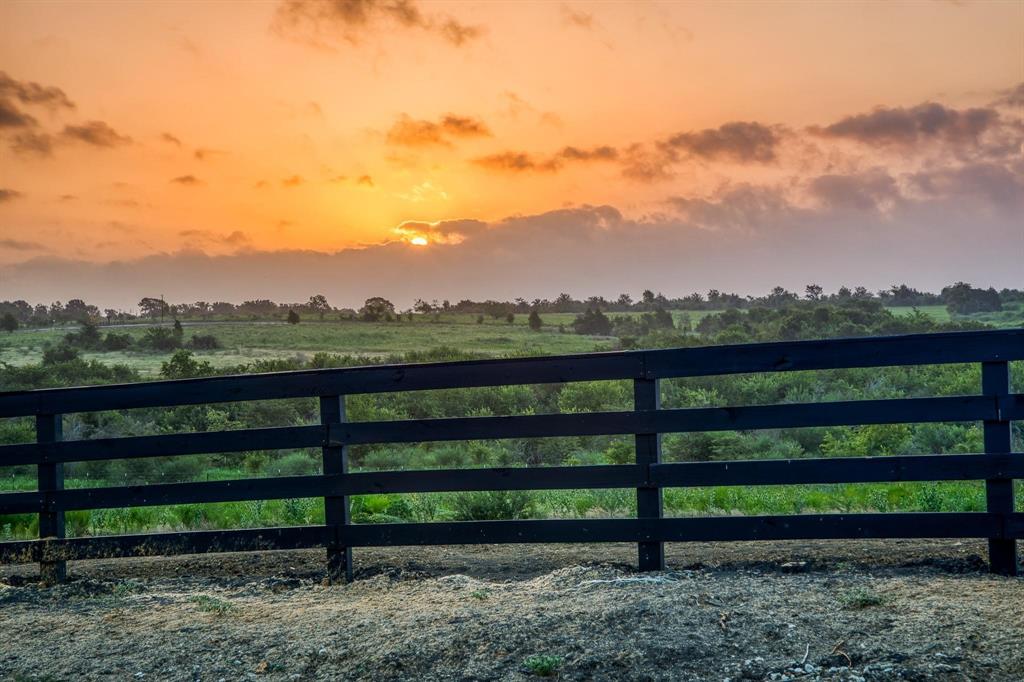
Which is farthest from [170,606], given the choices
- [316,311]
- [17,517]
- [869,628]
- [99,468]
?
[316,311]

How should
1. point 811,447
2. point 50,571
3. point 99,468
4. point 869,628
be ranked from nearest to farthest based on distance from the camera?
point 869,628 → point 50,571 → point 811,447 → point 99,468

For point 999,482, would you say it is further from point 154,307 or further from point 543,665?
point 154,307

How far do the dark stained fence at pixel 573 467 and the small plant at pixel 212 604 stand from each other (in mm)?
775

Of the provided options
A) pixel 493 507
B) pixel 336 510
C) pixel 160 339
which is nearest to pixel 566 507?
pixel 493 507

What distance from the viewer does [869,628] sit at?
510 centimetres

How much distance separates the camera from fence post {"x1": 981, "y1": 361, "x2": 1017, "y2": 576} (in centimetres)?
651

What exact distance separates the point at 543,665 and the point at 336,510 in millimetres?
3107

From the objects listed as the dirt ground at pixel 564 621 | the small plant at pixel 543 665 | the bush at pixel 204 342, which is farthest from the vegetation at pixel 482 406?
the small plant at pixel 543 665

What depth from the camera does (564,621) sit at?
5410 millimetres

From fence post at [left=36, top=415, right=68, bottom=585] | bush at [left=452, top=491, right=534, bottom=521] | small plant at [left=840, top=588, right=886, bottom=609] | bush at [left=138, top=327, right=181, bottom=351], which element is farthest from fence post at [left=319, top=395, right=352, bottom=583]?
bush at [left=138, top=327, right=181, bottom=351]

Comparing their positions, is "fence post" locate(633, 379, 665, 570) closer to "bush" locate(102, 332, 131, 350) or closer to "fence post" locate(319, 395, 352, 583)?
"fence post" locate(319, 395, 352, 583)

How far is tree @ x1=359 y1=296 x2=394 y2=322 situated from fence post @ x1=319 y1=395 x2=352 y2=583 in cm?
5686

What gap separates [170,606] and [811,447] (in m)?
15.9

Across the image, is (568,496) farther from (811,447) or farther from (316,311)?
(316,311)
